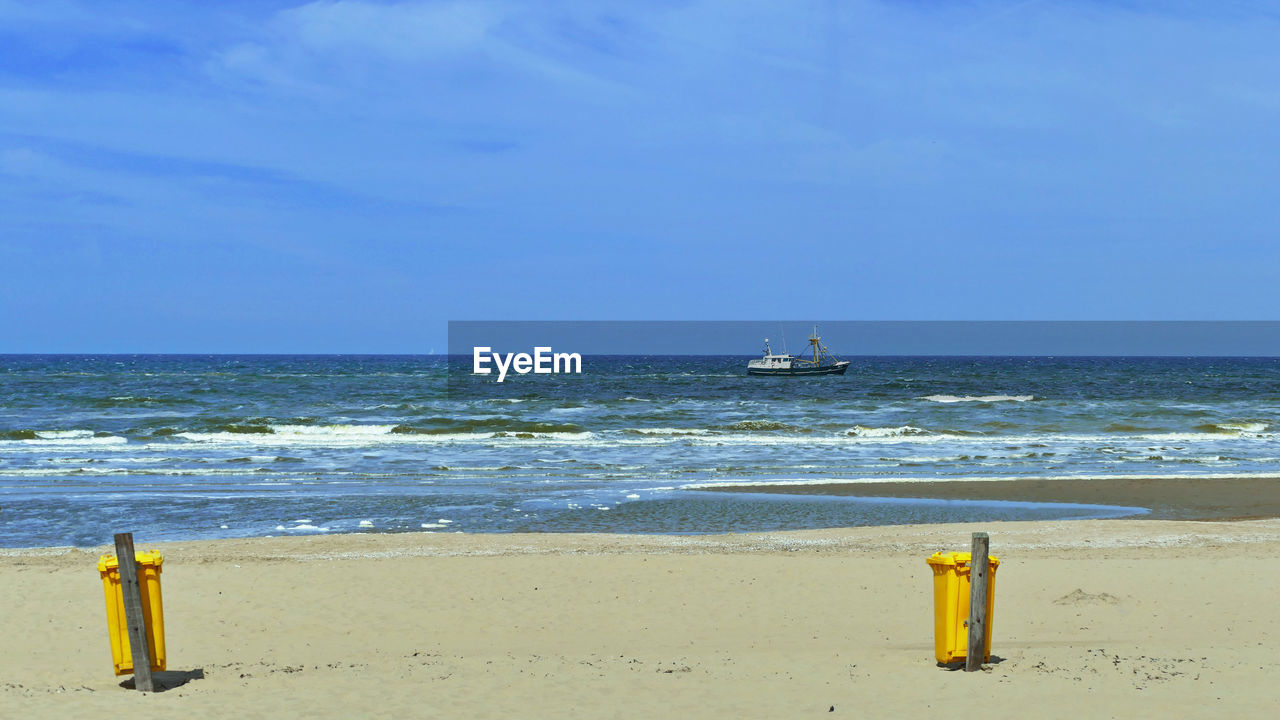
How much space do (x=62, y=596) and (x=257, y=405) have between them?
41722mm

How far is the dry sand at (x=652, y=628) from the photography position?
713 centimetres

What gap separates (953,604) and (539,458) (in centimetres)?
2105

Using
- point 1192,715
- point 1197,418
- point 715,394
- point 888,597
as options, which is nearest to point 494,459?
point 888,597

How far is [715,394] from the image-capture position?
66875 millimetres

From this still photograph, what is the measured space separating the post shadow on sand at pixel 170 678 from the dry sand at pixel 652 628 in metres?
0.07

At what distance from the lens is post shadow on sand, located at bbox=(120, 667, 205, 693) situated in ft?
24.7

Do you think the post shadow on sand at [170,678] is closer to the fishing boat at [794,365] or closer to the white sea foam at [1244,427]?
the white sea foam at [1244,427]

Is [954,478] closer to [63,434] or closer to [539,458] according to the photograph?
[539,458]

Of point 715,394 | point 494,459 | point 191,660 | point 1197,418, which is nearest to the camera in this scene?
point 191,660

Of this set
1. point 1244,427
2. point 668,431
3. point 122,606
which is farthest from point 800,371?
point 122,606

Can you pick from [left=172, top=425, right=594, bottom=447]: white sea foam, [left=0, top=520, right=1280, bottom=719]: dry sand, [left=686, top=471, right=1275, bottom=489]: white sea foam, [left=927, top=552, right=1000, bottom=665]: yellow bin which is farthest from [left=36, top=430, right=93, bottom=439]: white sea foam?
[left=927, top=552, right=1000, bottom=665]: yellow bin

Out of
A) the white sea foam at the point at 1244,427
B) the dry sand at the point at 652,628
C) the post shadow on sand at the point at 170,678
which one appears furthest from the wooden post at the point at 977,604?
the white sea foam at the point at 1244,427

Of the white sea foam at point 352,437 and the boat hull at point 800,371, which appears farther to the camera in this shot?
the boat hull at point 800,371

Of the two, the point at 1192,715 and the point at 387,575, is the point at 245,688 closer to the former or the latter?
the point at 387,575
